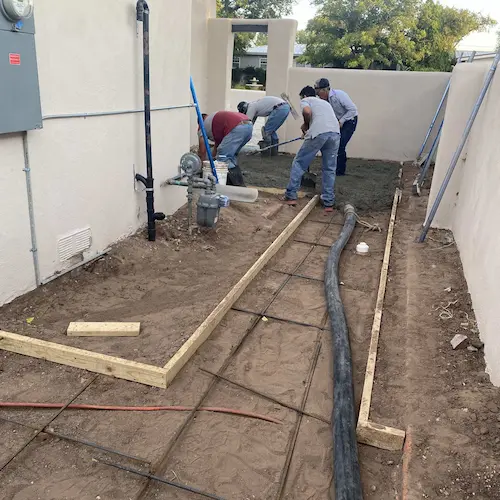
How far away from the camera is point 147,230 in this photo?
537 centimetres

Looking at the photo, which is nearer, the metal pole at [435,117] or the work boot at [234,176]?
the work boot at [234,176]

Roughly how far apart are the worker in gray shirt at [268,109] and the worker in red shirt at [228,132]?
123 cm

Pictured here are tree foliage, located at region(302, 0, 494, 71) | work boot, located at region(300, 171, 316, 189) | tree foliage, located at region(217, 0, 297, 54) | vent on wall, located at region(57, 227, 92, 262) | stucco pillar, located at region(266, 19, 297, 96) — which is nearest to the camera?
vent on wall, located at region(57, 227, 92, 262)

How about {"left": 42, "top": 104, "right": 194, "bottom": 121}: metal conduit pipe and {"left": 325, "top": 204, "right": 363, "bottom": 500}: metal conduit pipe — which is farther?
{"left": 42, "top": 104, "right": 194, "bottom": 121}: metal conduit pipe

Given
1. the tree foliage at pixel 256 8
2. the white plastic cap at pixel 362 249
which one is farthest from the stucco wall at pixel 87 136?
the tree foliage at pixel 256 8

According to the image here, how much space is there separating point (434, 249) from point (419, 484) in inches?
140

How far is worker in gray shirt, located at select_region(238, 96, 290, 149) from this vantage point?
812 centimetres

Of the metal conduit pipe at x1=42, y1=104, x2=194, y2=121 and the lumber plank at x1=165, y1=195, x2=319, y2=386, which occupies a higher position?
the metal conduit pipe at x1=42, y1=104, x2=194, y2=121

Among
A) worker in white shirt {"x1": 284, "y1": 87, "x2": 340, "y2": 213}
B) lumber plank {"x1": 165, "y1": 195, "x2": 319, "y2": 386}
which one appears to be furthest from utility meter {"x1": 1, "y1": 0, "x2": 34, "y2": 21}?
worker in white shirt {"x1": 284, "y1": 87, "x2": 340, "y2": 213}

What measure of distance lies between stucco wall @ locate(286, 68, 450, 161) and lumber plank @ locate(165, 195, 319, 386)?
20.4 ft

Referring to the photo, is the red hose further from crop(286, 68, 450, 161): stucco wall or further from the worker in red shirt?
crop(286, 68, 450, 161): stucco wall

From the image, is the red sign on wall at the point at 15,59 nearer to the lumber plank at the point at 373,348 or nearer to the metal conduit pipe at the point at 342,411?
the metal conduit pipe at the point at 342,411

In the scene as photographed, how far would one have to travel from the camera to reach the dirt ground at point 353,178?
7.65 metres

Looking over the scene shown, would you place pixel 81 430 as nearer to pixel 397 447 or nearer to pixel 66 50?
pixel 397 447
